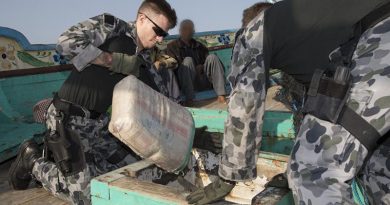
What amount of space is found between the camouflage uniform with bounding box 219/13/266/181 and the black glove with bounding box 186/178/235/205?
0.18 ft

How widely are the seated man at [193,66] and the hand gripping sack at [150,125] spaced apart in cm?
338

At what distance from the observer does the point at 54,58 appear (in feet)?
16.0

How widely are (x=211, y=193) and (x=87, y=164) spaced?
4.46 ft

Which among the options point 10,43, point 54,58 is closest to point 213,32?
point 54,58

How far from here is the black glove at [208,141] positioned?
258 centimetres

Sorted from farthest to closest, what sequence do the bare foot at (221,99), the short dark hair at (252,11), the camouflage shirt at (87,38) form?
1. the bare foot at (221,99)
2. the camouflage shirt at (87,38)
3. the short dark hair at (252,11)

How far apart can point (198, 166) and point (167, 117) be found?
760 mm

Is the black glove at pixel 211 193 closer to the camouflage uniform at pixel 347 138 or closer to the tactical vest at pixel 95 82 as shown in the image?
the camouflage uniform at pixel 347 138

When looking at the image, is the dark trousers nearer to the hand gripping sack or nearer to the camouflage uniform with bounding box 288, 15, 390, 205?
the hand gripping sack

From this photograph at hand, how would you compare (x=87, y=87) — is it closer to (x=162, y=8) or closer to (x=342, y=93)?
(x=162, y=8)

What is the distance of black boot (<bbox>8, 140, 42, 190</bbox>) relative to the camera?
2.99 metres

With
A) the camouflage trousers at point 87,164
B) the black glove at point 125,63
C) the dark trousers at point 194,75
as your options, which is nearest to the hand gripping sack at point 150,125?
the black glove at point 125,63

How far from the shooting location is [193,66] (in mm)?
5785

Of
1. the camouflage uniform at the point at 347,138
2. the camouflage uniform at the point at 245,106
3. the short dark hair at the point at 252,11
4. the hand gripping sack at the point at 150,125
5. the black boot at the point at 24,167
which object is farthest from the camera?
the black boot at the point at 24,167
